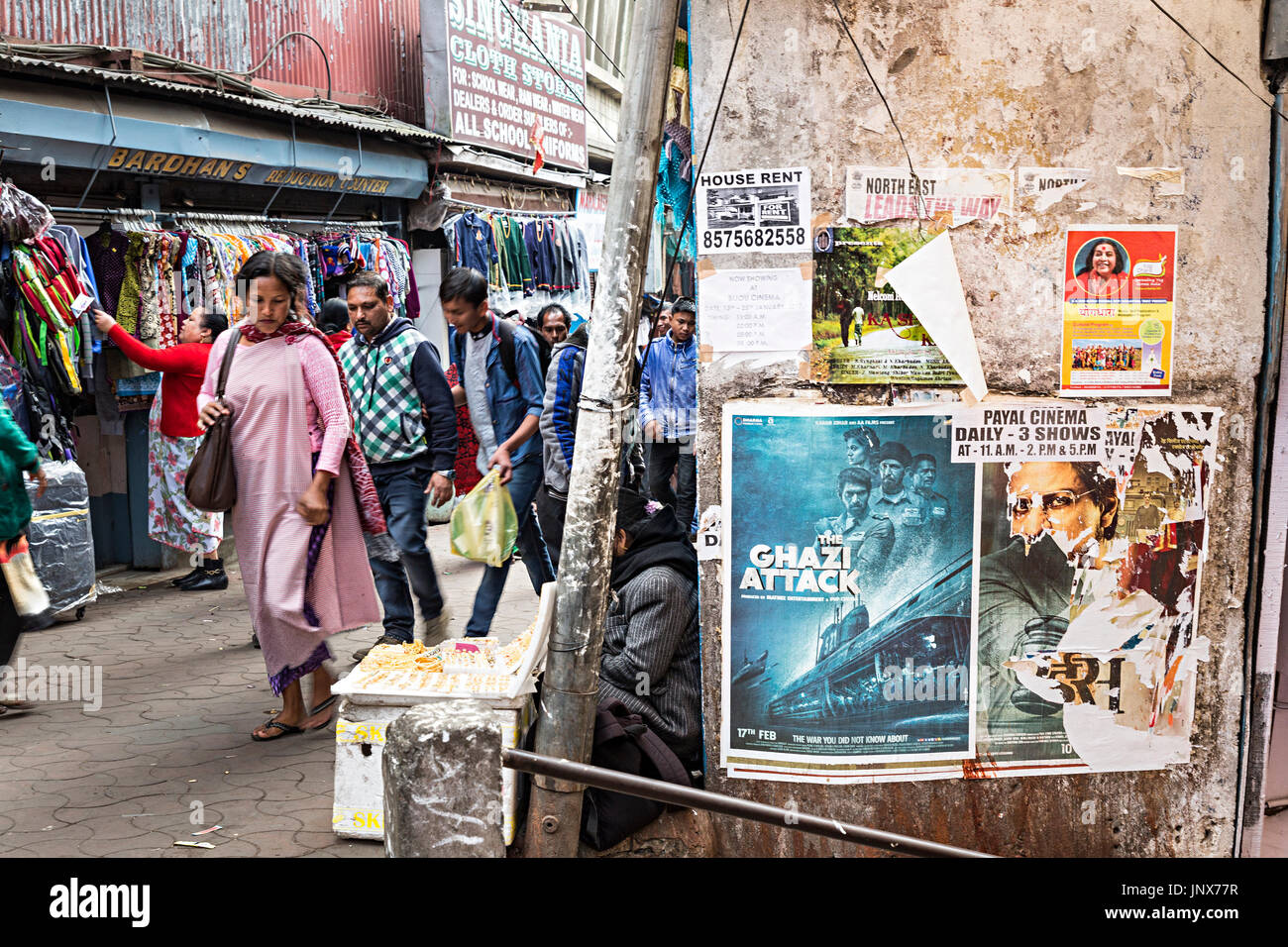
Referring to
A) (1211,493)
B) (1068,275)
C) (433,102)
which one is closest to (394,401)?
(1068,275)

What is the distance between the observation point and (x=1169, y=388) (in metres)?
3.62

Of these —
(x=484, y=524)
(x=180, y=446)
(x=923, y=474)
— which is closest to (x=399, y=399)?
(x=484, y=524)

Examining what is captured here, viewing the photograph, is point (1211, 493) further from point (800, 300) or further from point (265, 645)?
point (265, 645)

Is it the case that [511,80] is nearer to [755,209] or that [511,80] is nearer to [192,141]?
[192,141]

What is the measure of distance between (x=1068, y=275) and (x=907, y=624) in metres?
1.17

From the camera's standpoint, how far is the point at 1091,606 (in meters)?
3.68

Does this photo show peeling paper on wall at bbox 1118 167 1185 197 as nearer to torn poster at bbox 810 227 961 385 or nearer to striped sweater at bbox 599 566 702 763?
torn poster at bbox 810 227 961 385

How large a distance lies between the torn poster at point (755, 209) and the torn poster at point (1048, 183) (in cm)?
65

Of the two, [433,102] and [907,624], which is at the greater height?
[433,102]

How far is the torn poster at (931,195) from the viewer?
11.4ft

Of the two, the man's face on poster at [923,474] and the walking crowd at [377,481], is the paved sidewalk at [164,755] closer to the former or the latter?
the walking crowd at [377,481]

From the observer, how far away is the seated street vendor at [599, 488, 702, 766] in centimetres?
379

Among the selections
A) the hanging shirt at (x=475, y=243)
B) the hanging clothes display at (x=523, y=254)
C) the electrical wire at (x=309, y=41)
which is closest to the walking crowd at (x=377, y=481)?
the electrical wire at (x=309, y=41)
